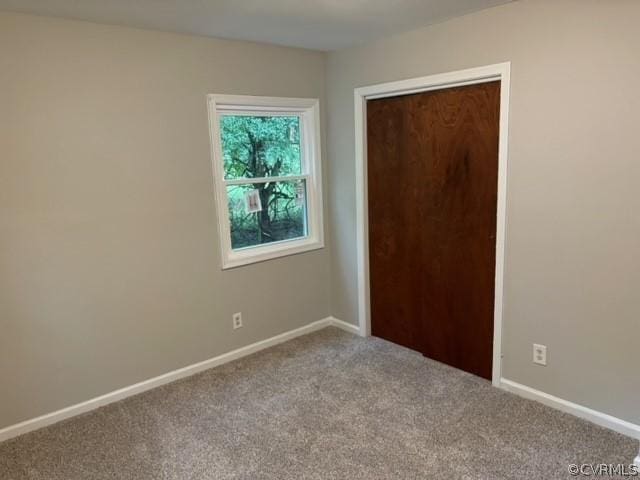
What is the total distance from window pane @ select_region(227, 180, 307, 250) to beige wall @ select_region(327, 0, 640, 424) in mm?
1387

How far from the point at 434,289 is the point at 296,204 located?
4.16ft

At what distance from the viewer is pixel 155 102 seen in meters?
2.75

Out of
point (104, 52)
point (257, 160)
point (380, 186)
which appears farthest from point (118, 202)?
point (380, 186)

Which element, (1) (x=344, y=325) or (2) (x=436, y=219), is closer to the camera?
(2) (x=436, y=219)

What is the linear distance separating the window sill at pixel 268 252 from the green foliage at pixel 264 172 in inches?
2.3

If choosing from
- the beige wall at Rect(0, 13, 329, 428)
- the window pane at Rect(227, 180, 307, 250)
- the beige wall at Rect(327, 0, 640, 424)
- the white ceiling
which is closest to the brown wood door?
the beige wall at Rect(327, 0, 640, 424)

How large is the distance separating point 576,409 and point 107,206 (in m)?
2.87

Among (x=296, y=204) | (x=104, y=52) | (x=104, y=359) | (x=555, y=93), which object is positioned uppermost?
(x=104, y=52)

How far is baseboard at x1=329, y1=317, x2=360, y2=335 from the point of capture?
147 inches

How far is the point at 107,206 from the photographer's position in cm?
265

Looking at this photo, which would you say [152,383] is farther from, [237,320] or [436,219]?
[436,219]

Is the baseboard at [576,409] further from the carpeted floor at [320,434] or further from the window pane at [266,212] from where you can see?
the window pane at [266,212]

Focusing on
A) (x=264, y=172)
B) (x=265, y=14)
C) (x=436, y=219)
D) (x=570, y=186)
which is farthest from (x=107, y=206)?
(x=570, y=186)

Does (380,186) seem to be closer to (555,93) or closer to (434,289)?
(434,289)
